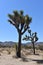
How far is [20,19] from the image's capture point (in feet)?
74.0

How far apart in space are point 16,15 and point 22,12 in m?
0.88

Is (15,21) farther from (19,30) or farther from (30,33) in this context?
(30,33)

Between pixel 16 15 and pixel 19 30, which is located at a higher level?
pixel 16 15

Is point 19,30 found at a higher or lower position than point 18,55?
higher

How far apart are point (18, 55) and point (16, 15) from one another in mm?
5388

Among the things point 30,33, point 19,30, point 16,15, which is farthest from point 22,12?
point 30,33

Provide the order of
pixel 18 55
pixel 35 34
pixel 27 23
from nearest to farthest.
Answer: pixel 27 23
pixel 18 55
pixel 35 34

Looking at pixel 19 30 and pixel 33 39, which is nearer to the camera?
pixel 19 30

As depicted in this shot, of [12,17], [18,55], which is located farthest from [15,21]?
[18,55]

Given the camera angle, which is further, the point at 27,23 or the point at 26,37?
the point at 26,37

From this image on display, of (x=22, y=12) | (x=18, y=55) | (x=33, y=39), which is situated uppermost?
(x=22, y=12)

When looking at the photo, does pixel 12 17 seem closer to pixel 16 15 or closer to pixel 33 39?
pixel 16 15

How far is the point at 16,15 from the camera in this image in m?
22.5

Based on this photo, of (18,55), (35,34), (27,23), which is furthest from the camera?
(35,34)
